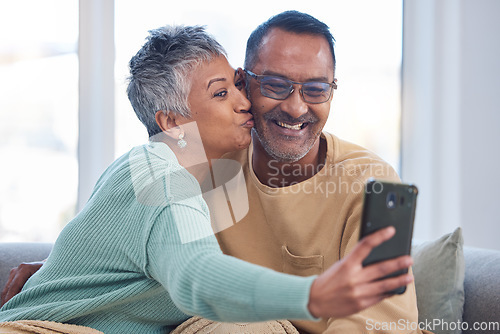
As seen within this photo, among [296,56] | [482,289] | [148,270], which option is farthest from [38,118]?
[482,289]

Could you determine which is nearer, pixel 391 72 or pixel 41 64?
pixel 41 64

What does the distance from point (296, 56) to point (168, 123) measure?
0.53 metres

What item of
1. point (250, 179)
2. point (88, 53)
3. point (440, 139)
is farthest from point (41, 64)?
point (440, 139)

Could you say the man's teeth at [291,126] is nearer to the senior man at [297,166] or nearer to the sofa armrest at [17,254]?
the senior man at [297,166]

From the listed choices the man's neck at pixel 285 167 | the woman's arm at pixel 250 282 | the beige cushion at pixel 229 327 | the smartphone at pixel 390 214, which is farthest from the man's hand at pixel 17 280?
the smartphone at pixel 390 214

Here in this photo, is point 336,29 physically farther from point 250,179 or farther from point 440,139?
point 250,179

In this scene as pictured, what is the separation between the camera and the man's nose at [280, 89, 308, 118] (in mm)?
1751

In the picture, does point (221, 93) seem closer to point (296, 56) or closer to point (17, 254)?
point (296, 56)

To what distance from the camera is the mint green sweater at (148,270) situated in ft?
2.74

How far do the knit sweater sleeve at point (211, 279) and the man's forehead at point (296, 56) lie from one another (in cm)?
89

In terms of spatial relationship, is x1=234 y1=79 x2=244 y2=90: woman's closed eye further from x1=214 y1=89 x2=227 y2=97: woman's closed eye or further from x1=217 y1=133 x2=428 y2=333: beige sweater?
x1=217 y1=133 x2=428 y2=333: beige sweater

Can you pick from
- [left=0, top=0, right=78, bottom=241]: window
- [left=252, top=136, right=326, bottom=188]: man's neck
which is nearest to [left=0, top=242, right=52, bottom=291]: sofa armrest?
[left=0, top=0, right=78, bottom=241]: window

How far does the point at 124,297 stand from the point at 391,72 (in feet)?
8.33

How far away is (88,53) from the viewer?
2.88 meters
